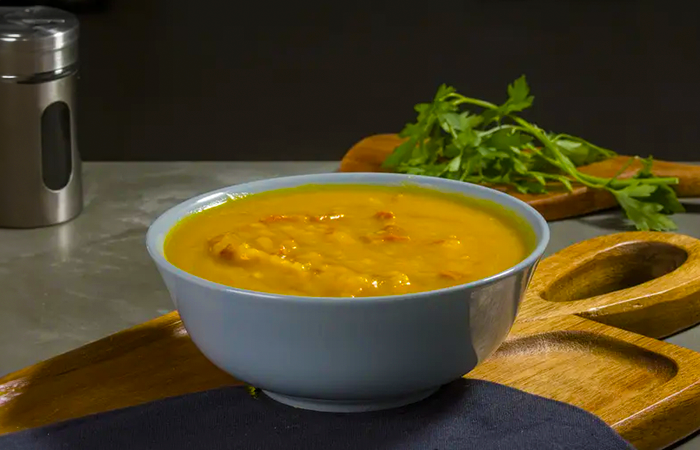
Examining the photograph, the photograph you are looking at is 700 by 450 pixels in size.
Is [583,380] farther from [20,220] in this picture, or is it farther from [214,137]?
[214,137]

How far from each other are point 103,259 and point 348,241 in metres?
0.63

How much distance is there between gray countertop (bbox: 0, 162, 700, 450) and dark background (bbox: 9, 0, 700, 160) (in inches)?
5.8

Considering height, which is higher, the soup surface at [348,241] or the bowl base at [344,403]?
the soup surface at [348,241]

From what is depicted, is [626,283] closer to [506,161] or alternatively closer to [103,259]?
[506,161]

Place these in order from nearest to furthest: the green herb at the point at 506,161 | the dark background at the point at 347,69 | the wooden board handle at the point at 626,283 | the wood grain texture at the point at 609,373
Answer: the wood grain texture at the point at 609,373, the wooden board handle at the point at 626,283, the green herb at the point at 506,161, the dark background at the point at 347,69

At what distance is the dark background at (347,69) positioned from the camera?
2.08 metres

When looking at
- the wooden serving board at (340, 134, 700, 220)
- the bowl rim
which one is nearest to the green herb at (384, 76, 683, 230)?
the wooden serving board at (340, 134, 700, 220)

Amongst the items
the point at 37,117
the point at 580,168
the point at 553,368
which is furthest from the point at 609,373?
the point at 37,117

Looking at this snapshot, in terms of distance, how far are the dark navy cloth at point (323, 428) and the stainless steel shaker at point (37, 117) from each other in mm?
771

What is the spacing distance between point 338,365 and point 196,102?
1.36m

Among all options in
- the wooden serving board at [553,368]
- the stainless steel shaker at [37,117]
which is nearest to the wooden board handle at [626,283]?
the wooden serving board at [553,368]

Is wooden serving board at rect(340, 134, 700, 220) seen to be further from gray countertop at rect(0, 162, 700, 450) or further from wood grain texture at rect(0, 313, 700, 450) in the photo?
wood grain texture at rect(0, 313, 700, 450)

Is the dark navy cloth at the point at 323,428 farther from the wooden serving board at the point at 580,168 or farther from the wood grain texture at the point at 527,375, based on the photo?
the wooden serving board at the point at 580,168

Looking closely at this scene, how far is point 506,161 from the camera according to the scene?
1716 millimetres
